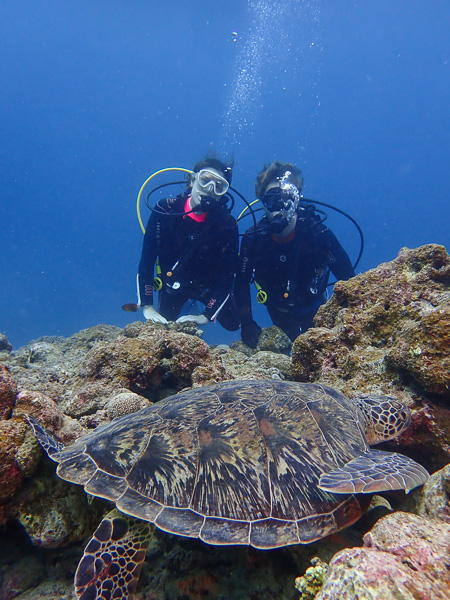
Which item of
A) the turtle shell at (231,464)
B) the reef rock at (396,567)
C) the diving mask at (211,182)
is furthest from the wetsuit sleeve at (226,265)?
the reef rock at (396,567)

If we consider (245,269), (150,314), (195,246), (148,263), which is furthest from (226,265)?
(150,314)

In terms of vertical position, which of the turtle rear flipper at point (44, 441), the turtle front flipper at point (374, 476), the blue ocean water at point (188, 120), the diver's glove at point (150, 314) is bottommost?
the turtle front flipper at point (374, 476)

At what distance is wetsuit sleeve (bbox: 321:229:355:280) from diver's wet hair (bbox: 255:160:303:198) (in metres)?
1.66

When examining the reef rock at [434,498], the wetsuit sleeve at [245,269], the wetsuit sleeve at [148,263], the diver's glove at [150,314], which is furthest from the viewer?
the wetsuit sleeve at [245,269]

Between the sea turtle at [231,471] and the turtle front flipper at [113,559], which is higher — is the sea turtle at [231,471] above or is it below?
above

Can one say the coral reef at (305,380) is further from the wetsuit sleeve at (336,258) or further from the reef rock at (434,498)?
the wetsuit sleeve at (336,258)

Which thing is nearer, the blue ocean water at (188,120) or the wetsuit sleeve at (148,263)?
the wetsuit sleeve at (148,263)

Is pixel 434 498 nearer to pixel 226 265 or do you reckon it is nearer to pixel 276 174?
pixel 226 265

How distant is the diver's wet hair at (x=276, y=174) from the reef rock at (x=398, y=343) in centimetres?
460

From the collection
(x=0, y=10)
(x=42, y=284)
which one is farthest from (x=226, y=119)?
(x=42, y=284)

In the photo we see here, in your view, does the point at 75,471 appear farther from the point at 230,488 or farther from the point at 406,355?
the point at 406,355

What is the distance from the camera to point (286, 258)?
23.1 feet

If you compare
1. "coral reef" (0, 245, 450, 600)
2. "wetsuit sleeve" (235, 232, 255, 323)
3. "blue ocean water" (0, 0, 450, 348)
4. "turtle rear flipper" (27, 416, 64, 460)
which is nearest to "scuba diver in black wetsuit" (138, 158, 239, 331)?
"wetsuit sleeve" (235, 232, 255, 323)

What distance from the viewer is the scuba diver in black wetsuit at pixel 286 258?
6.76 meters
